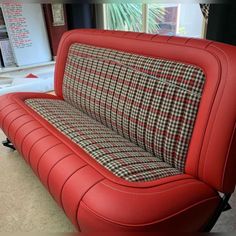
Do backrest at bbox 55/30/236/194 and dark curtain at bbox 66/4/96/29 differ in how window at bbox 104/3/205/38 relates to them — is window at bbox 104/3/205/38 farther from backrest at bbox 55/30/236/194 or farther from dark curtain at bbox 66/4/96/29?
backrest at bbox 55/30/236/194

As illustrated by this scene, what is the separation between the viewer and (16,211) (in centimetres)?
130

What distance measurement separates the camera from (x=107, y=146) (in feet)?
3.65

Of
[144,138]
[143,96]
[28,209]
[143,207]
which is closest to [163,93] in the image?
[143,96]

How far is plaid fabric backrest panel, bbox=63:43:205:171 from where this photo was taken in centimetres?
100

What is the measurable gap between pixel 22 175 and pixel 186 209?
1128 millimetres

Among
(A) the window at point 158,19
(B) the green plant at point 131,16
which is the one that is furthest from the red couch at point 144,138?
(B) the green plant at point 131,16

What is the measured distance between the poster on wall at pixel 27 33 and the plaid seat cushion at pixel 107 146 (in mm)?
1522

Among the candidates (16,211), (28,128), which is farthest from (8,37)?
(16,211)

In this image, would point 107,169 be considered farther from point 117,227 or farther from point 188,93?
point 188,93

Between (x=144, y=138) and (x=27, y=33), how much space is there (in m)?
2.26

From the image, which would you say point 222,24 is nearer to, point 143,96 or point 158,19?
point 143,96

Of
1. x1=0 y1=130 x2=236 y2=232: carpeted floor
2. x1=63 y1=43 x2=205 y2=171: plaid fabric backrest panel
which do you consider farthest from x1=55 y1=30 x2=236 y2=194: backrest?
x1=0 y1=130 x2=236 y2=232: carpeted floor

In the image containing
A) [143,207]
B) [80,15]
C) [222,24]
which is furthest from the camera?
→ [80,15]

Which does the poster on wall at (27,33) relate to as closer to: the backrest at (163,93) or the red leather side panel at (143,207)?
the backrest at (163,93)
